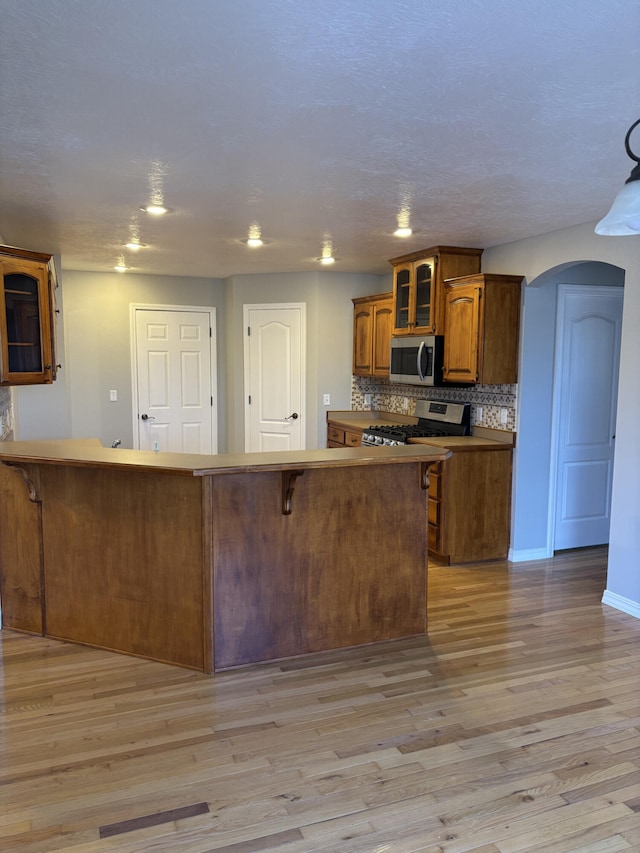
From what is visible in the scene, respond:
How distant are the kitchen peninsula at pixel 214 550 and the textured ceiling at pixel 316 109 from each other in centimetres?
138

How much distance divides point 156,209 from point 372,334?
9.43 ft

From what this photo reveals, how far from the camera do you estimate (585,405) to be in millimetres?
4949

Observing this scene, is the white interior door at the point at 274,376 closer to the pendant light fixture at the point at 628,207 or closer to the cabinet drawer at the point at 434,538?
the cabinet drawer at the point at 434,538

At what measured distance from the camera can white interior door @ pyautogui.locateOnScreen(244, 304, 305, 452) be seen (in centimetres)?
648

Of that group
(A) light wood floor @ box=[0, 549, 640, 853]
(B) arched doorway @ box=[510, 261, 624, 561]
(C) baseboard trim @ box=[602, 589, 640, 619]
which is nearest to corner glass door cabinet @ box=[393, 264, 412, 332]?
(B) arched doorway @ box=[510, 261, 624, 561]

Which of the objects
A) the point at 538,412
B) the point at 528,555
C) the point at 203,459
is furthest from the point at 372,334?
the point at 203,459

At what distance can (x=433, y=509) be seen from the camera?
15.7 feet

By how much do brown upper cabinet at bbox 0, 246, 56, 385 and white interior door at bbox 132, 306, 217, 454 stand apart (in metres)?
2.74

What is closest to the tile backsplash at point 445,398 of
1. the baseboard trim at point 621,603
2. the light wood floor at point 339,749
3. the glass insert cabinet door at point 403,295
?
the glass insert cabinet door at point 403,295

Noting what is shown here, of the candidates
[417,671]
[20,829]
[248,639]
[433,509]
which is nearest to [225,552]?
[248,639]

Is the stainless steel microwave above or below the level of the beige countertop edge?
above

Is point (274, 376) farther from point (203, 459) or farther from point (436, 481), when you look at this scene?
point (203, 459)

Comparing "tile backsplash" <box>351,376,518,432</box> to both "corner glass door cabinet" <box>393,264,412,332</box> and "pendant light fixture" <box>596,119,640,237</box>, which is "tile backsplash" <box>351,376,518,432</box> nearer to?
"corner glass door cabinet" <box>393,264,412,332</box>

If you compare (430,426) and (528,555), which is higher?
(430,426)
